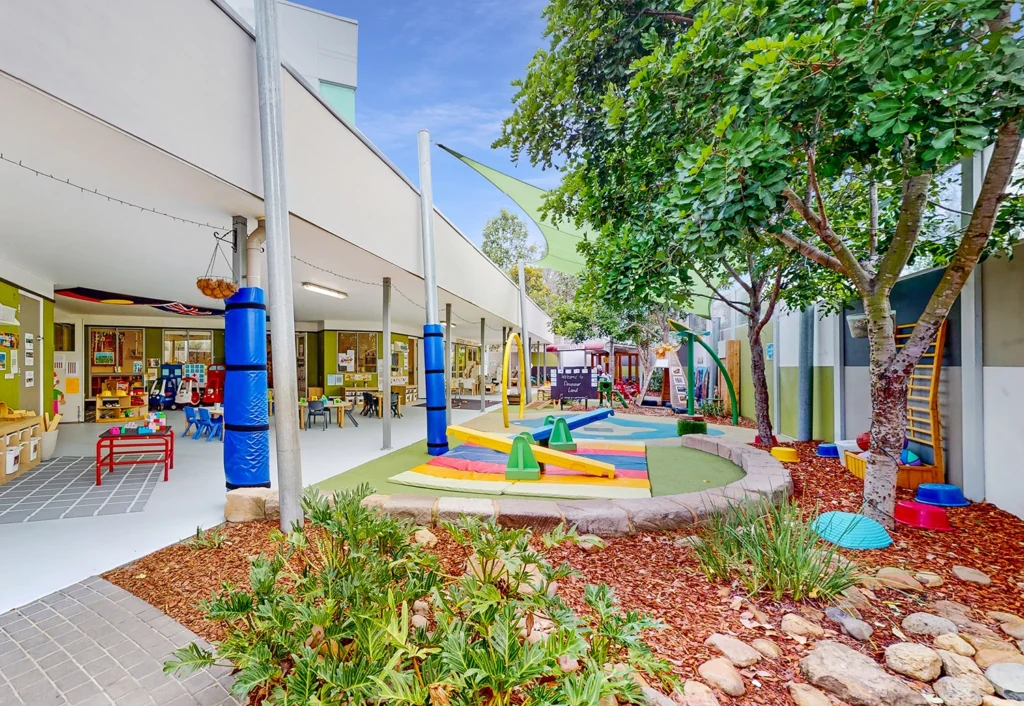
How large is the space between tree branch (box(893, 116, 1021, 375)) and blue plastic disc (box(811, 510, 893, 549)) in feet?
3.66

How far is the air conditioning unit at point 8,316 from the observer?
6014 millimetres

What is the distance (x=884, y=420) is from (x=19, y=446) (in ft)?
A: 28.3

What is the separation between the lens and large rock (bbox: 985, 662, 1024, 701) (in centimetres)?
178

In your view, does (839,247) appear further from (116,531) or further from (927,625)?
(116,531)

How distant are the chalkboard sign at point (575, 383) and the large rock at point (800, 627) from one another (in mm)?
9848

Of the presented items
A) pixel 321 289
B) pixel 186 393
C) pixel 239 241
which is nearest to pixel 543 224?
pixel 321 289

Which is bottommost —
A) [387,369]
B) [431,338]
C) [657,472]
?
[657,472]

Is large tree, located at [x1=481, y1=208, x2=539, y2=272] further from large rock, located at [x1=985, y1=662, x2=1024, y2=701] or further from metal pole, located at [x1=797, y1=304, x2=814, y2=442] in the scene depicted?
large rock, located at [x1=985, y1=662, x2=1024, y2=701]

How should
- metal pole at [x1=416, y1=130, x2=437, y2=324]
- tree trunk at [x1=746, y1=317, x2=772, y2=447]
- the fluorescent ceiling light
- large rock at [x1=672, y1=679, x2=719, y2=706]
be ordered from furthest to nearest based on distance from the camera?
the fluorescent ceiling light
tree trunk at [x1=746, y1=317, x2=772, y2=447]
metal pole at [x1=416, y1=130, x2=437, y2=324]
large rock at [x1=672, y1=679, x2=719, y2=706]

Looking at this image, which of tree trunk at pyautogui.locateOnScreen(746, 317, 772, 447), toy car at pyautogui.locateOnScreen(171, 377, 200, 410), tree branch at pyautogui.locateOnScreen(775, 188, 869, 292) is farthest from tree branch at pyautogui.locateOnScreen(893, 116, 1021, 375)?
toy car at pyautogui.locateOnScreen(171, 377, 200, 410)

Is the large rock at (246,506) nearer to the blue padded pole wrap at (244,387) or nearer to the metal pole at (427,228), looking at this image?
the blue padded pole wrap at (244,387)

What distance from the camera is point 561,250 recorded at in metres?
13.3

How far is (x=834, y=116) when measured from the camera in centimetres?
283

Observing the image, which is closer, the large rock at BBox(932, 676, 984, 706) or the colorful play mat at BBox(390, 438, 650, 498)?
the large rock at BBox(932, 676, 984, 706)
